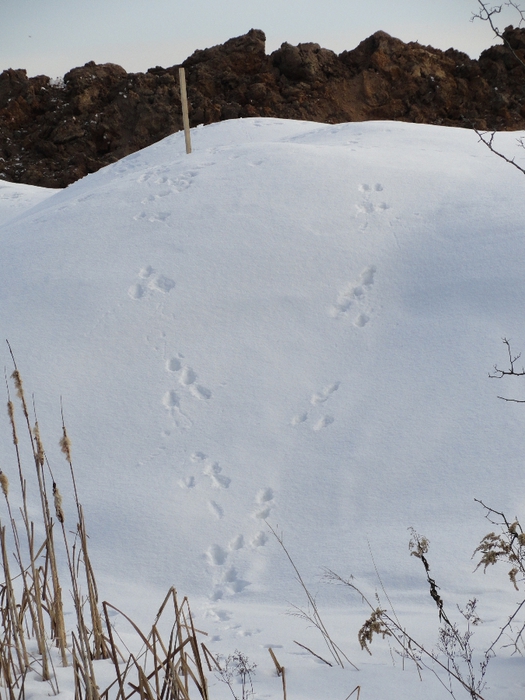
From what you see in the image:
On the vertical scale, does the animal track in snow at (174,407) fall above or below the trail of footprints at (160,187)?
below

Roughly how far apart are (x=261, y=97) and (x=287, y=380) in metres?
16.5

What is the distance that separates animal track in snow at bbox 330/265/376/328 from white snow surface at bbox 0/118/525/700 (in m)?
0.02

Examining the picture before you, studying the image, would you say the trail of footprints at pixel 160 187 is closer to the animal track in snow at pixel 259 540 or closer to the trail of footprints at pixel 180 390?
the trail of footprints at pixel 180 390

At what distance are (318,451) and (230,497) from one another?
56cm

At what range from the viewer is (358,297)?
189 inches

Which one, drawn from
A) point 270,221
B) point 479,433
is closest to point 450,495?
point 479,433

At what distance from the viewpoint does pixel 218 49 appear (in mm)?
20734

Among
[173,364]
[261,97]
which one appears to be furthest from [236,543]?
[261,97]

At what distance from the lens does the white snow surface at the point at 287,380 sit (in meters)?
3.01

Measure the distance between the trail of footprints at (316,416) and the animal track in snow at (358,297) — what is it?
64 cm

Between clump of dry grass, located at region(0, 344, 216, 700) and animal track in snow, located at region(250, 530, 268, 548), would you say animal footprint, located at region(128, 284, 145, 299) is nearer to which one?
animal track in snow, located at region(250, 530, 268, 548)

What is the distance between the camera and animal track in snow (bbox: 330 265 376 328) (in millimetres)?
4684

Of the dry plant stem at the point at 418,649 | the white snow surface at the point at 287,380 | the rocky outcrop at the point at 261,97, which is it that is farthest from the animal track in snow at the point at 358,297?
the rocky outcrop at the point at 261,97

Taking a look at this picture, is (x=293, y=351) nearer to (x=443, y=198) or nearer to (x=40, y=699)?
(x=443, y=198)
